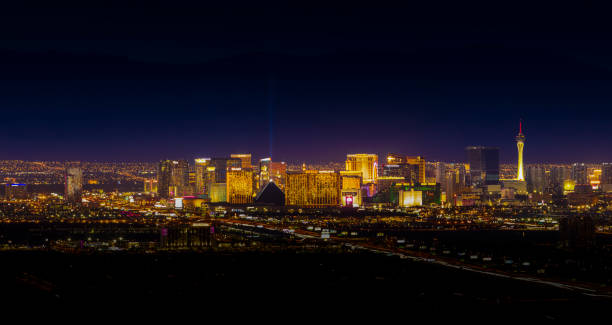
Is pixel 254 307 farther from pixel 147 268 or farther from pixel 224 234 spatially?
pixel 224 234

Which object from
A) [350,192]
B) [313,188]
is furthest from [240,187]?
[350,192]

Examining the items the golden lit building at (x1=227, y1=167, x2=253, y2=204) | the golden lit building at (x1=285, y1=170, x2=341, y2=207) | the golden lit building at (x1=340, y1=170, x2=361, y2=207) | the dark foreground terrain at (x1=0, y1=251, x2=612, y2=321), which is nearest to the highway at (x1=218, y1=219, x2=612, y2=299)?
the dark foreground terrain at (x1=0, y1=251, x2=612, y2=321)

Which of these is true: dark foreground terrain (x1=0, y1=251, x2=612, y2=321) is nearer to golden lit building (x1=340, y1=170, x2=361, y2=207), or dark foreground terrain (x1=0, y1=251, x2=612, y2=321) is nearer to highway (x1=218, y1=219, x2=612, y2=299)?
highway (x1=218, y1=219, x2=612, y2=299)

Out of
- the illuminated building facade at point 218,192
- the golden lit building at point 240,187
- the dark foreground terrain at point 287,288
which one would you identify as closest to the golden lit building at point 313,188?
the golden lit building at point 240,187

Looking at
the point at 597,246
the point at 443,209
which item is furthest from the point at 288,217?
the point at 597,246

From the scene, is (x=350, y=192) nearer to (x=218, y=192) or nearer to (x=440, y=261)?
(x=218, y=192)
